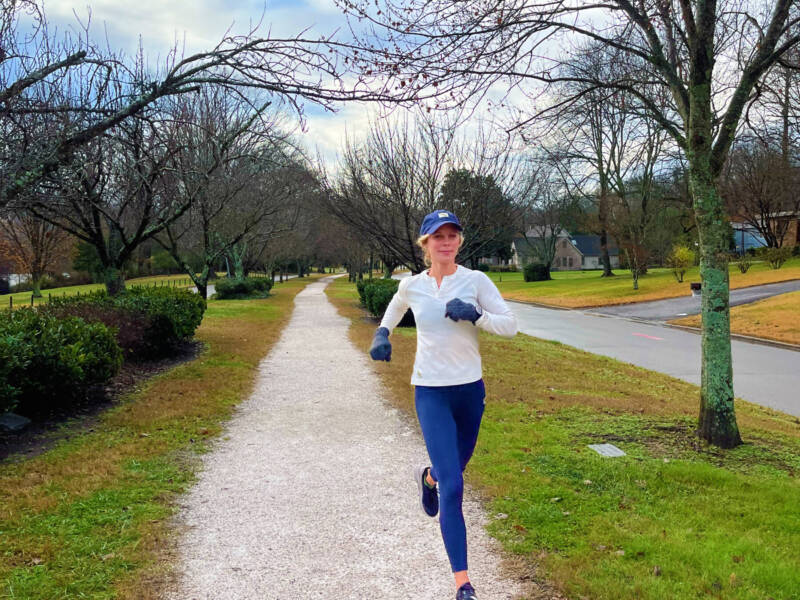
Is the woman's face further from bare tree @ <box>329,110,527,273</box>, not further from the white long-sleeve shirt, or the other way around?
bare tree @ <box>329,110,527,273</box>

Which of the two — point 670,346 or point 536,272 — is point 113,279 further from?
point 536,272

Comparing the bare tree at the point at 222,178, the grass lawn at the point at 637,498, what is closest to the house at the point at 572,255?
the bare tree at the point at 222,178

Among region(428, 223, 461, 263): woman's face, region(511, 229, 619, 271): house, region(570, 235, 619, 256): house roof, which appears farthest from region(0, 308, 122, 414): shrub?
region(570, 235, 619, 256): house roof

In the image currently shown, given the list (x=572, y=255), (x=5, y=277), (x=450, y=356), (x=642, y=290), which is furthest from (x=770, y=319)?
(x=572, y=255)

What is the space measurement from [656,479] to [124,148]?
30.3 ft

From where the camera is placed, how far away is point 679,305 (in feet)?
85.7

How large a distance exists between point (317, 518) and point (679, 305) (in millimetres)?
25529

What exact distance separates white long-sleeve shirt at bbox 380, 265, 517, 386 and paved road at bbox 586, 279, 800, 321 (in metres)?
21.5

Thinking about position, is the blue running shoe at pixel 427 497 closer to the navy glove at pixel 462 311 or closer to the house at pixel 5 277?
the navy glove at pixel 462 311

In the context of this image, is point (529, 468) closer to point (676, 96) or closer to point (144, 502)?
point (144, 502)

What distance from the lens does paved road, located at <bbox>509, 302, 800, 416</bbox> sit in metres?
10.4

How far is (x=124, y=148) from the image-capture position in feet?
32.4

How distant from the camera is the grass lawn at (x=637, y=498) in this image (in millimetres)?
3143

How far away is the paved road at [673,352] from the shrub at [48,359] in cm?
947
